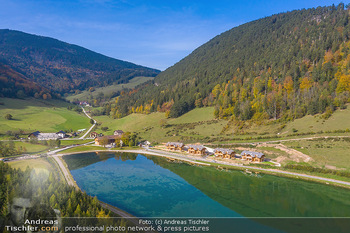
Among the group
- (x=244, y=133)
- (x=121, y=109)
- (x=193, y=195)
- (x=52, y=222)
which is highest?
(x=121, y=109)

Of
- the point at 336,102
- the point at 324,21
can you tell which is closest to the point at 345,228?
the point at 336,102

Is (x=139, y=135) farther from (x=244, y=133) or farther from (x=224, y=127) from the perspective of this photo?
(x=244, y=133)

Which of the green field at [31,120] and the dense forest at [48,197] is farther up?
the green field at [31,120]

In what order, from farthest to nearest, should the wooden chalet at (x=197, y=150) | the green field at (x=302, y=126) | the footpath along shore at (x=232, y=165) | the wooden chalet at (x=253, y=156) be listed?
the wooden chalet at (x=197, y=150) → the green field at (x=302, y=126) → the wooden chalet at (x=253, y=156) → the footpath along shore at (x=232, y=165)

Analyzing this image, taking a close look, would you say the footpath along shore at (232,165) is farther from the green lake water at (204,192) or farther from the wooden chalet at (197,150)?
the wooden chalet at (197,150)

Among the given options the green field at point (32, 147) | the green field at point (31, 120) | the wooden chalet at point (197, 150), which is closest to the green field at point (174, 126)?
the wooden chalet at point (197, 150)

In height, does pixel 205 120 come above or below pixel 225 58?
below

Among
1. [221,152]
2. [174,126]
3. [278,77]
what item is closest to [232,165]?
[221,152]
